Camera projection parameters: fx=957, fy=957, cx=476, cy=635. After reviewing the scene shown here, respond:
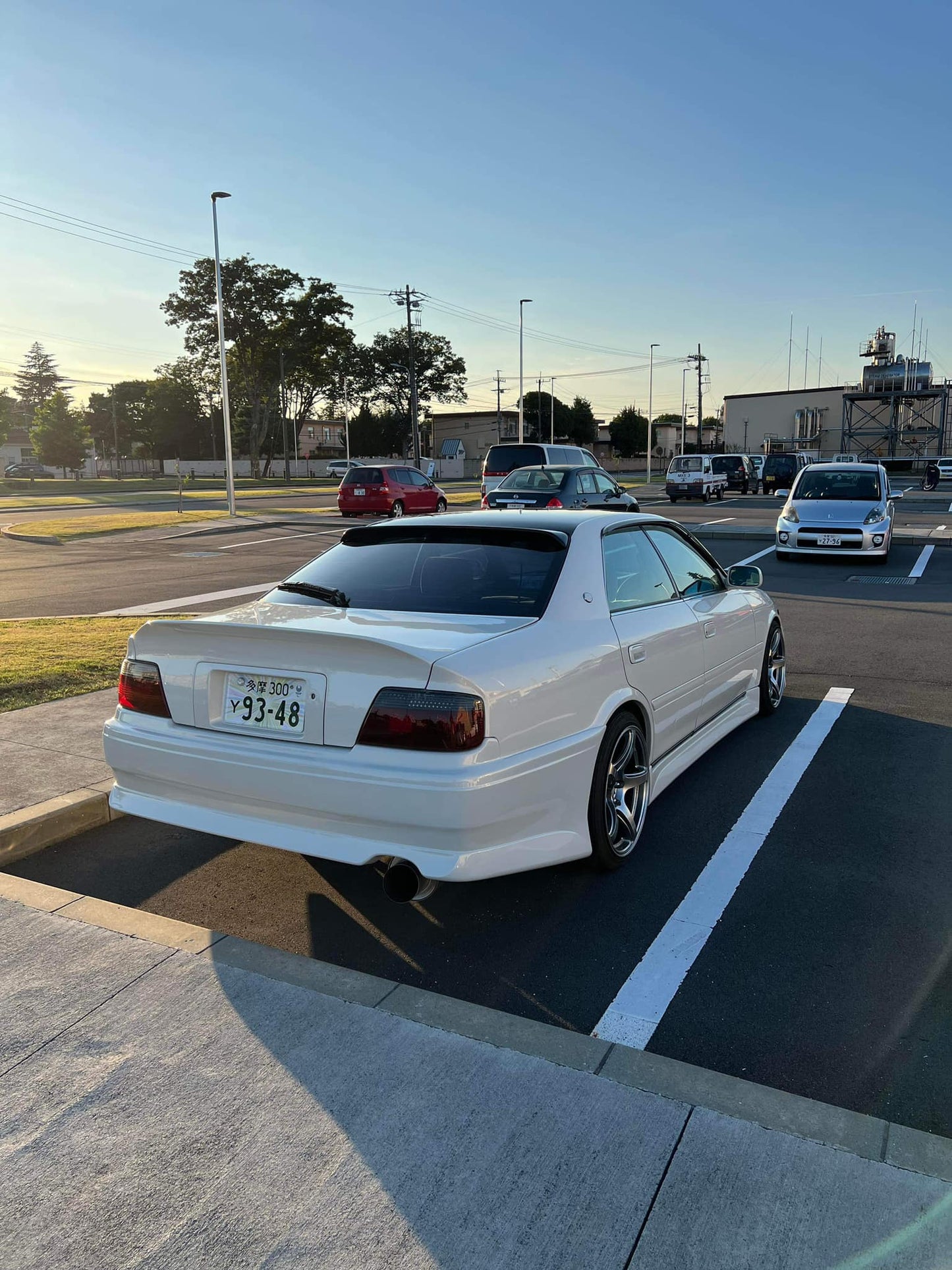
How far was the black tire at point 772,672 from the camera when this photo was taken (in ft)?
20.7

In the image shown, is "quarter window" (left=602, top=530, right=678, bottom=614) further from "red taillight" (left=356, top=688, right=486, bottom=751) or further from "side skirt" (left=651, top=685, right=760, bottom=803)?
"red taillight" (left=356, top=688, right=486, bottom=751)

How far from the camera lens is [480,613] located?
12.6 feet

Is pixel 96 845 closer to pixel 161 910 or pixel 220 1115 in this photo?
pixel 161 910

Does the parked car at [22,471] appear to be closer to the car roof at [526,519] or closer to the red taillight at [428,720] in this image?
the car roof at [526,519]

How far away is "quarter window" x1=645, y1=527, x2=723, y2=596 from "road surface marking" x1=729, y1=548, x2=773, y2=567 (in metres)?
11.2

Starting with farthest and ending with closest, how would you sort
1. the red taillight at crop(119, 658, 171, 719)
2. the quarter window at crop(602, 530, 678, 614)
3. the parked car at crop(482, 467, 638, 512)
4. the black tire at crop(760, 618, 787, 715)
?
the parked car at crop(482, 467, 638, 512), the black tire at crop(760, 618, 787, 715), the quarter window at crop(602, 530, 678, 614), the red taillight at crop(119, 658, 171, 719)

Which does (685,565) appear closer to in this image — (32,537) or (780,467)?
(32,537)

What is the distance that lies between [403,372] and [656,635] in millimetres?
100961

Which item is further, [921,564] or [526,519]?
[921,564]

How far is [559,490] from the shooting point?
56.9ft

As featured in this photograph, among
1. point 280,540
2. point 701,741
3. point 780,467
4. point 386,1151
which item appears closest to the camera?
point 386,1151

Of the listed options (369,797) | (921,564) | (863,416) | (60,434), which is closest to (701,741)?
(369,797)

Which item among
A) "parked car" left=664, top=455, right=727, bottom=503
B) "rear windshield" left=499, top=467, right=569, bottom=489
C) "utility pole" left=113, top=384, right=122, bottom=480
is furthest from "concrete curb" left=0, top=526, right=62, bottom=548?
"utility pole" left=113, top=384, right=122, bottom=480

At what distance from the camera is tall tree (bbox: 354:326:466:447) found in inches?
3900
